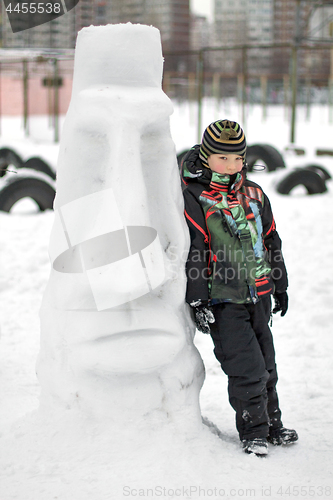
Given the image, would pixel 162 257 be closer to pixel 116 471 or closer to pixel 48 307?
pixel 48 307

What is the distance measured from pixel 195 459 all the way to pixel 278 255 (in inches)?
38.2

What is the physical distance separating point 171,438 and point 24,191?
5.34 meters

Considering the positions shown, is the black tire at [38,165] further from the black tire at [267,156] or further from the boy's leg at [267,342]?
the boy's leg at [267,342]

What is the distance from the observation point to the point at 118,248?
2.15 meters

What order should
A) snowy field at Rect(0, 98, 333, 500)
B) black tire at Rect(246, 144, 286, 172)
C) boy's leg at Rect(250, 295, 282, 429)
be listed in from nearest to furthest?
snowy field at Rect(0, 98, 333, 500) < boy's leg at Rect(250, 295, 282, 429) < black tire at Rect(246, 144, 286, 172)

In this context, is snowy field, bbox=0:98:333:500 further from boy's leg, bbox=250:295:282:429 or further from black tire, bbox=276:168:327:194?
black tire, bbox=276:168:327:194

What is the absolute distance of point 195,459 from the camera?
2.18 metres

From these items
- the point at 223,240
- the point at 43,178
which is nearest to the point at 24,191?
the point at 43,178

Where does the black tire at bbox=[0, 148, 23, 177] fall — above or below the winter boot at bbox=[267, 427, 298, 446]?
below

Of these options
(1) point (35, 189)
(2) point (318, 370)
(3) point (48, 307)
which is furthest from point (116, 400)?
(1) point (35, 189)

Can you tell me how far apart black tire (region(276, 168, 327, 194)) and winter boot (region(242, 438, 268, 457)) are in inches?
252

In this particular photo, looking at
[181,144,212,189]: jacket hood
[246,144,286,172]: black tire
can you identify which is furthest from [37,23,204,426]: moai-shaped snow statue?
[246,144,286,172]: black tire

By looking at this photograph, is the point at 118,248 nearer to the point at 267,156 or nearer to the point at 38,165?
the point at 38,165

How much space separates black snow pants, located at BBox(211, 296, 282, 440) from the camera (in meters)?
2.34
